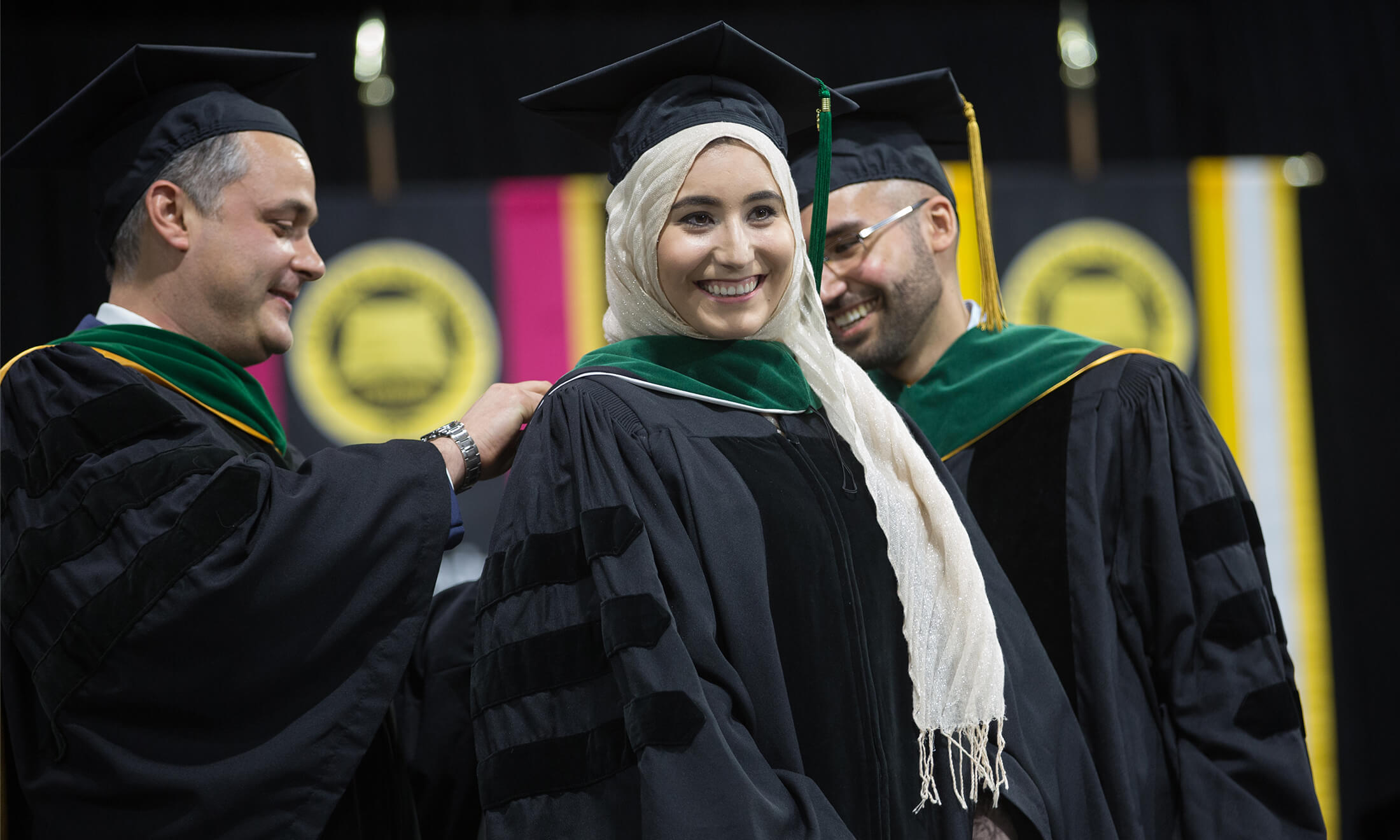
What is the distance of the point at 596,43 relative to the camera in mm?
5469

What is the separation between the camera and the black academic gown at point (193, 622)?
2.03 meters

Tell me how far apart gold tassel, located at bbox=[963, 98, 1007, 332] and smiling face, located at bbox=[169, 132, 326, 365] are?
1460mm

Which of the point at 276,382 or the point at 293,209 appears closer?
the point at 293,209

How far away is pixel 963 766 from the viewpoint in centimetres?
203

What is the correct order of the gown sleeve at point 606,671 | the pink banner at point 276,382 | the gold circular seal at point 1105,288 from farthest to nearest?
the gold circular seal at point 1105,288, the pink banner at point 276,382, the gown sleeve at point 606,671

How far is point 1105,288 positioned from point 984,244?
2.37 metres

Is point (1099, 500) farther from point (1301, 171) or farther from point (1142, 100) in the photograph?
point (1142, 100)

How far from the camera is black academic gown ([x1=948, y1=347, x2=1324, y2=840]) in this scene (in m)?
2.31

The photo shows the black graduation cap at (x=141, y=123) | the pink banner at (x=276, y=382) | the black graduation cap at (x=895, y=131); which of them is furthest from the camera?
the pink banner at (x=276, y=382)

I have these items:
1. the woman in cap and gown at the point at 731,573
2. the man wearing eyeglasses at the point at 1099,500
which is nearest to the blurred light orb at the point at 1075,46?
the man wearing eyeglasses at the point at 1099,500

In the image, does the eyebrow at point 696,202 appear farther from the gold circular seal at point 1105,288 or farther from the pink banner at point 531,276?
the gold circular seal at point 1105,288

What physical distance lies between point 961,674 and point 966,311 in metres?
1.24

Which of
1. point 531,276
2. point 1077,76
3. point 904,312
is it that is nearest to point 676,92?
point 904,312

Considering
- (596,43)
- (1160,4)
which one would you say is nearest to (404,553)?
(596,43)
